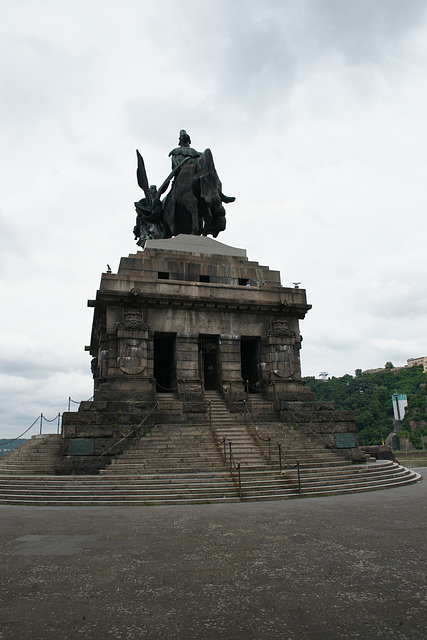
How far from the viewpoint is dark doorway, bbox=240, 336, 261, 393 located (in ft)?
69.1

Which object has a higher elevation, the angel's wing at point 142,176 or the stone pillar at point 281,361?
the angel's wing at point 142,176

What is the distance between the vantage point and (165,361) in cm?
2331

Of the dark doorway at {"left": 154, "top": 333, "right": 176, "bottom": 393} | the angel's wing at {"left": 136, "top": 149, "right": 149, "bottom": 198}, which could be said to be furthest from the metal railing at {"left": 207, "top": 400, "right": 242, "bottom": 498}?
the angel's wing at {"left": 136, "top": 149, "right": 149, "bottom": 198}

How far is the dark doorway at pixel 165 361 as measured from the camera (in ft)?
67.9

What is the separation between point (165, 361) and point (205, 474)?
1093 centimetres

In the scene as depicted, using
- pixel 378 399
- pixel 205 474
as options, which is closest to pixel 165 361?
pixel 205 474

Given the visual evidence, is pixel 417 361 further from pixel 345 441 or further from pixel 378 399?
pixel 345 441

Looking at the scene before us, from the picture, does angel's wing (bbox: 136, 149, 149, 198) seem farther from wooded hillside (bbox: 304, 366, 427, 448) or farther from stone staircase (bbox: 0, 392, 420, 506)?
wooded hillside (bbox: 304, 366, 427, 448)

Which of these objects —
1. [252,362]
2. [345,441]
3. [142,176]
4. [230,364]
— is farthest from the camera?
[142,176]

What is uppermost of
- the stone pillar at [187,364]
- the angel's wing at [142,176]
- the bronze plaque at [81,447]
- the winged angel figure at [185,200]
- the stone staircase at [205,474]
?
the angel's wing at [142,176]

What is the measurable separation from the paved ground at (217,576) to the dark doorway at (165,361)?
456 inches

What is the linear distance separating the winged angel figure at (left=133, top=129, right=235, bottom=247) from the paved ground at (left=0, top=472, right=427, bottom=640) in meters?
18.9

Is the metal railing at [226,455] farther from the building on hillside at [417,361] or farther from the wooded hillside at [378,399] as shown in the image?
the building on hillside at [417,361]

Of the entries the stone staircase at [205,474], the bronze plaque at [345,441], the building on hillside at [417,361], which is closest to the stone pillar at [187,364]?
the stone staircase at [205,474]
